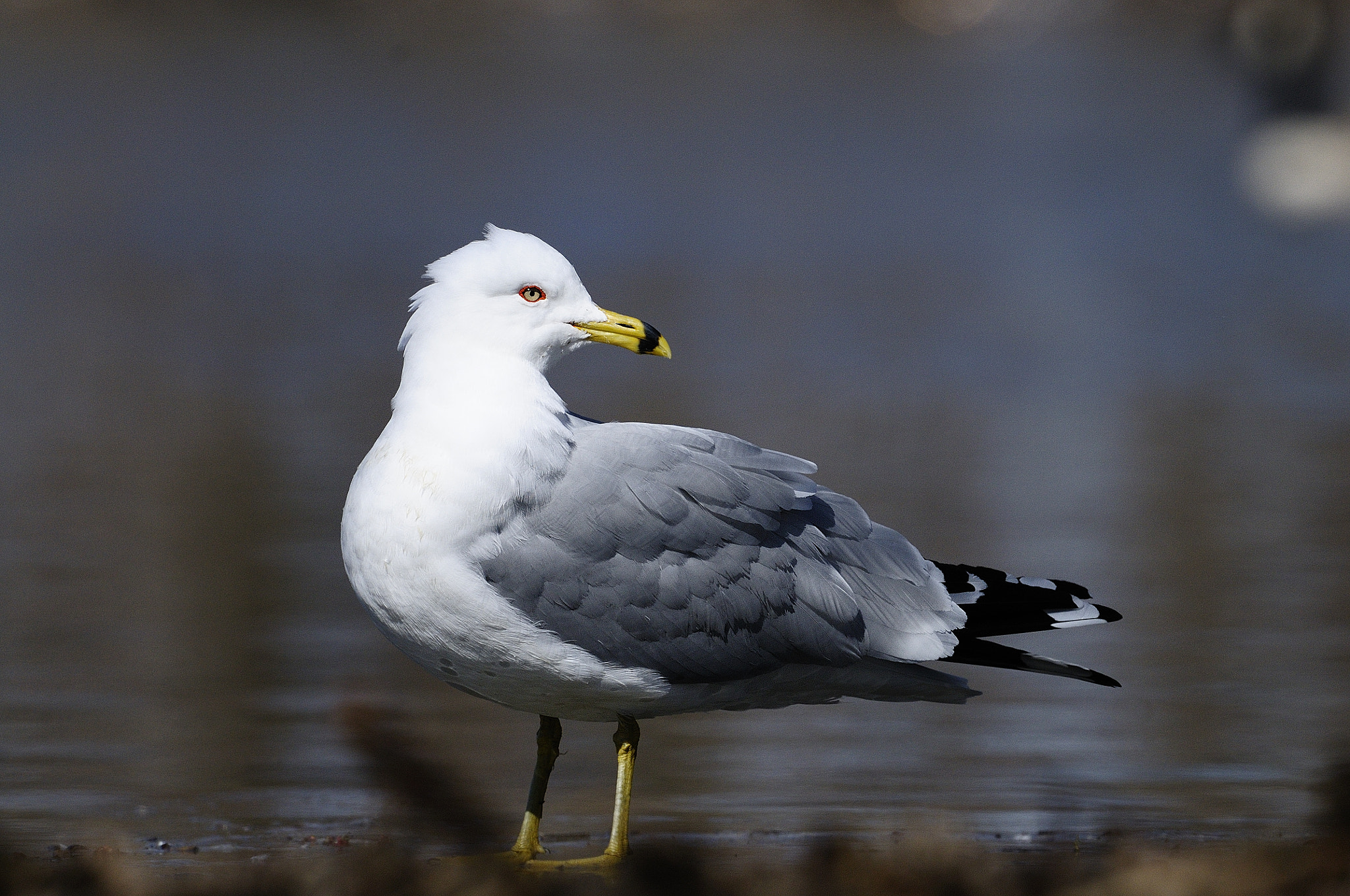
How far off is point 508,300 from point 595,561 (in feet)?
2.16

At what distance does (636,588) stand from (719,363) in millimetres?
11089

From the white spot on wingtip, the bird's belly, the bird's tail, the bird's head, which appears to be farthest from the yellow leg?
the white spot on wingtip

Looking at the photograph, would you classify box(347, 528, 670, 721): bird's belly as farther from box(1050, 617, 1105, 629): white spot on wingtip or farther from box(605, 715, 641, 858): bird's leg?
box(1050, 617, 1105, 629): white spot on wingtip

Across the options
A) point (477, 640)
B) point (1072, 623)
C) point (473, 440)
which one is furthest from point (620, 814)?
point (1072, 623)

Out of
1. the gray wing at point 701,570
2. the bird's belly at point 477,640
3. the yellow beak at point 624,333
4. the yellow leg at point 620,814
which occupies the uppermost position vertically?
the yellow beak at point 624,333

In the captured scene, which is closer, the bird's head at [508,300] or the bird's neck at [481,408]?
the bird's neck at [481,408]

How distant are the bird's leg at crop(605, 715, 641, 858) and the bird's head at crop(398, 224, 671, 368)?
0.92 m

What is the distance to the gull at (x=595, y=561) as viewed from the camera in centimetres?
437

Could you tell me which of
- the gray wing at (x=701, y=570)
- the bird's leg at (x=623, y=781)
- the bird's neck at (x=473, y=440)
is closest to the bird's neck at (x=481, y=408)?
the bird's neck at (x=473, y=440)

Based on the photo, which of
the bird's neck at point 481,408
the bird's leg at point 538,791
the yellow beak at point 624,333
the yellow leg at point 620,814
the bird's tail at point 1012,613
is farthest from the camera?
the bird's tail at point 1012,613

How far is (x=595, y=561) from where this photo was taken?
4484 mm

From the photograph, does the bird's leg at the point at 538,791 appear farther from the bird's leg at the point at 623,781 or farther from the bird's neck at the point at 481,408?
the bird's neck at the point at 481,408

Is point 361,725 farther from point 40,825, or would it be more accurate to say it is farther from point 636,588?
point 40,825

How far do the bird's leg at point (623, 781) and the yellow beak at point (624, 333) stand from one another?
2.97 ft
